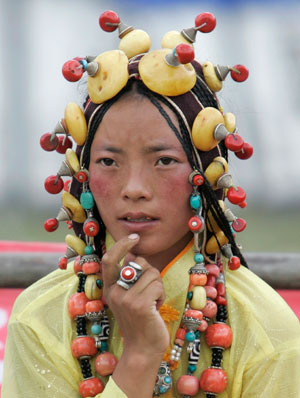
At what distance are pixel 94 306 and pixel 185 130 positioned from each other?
531 mm

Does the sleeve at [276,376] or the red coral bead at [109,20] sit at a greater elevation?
the red coral bead at [109,20]

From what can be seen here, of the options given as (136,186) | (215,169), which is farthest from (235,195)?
(136,186)

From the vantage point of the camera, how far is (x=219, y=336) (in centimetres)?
192

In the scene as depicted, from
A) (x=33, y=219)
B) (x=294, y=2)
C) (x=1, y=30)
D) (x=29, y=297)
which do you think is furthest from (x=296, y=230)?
(x=29, y=297)

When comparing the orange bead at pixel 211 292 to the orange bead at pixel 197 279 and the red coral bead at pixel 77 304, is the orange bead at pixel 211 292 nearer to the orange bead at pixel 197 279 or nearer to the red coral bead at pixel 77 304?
the orange bead at pixel 197 279

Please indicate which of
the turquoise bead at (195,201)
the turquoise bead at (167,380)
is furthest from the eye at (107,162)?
the turquoise bead at (167,380)

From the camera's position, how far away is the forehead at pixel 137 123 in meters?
1.80

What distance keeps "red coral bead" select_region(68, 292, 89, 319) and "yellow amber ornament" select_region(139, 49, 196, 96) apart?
60 centimetres

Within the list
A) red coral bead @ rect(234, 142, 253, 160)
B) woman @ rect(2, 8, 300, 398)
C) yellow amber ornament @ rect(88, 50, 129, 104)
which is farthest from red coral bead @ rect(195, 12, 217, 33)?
red coral bead @ rect(234, 142, 253, 160)

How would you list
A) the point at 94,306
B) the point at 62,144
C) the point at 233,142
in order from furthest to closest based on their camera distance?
the point at 62,144 → the point at 94,306 → the point at 233,142

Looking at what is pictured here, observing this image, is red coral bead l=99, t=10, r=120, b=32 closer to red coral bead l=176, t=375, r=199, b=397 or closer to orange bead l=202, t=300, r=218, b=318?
orange bead l=202, t=300, r=218, b=318

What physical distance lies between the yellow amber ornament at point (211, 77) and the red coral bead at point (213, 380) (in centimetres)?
74

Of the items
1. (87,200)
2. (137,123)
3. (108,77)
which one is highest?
(108,77)

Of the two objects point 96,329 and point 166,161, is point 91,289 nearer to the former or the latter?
point 96,329
